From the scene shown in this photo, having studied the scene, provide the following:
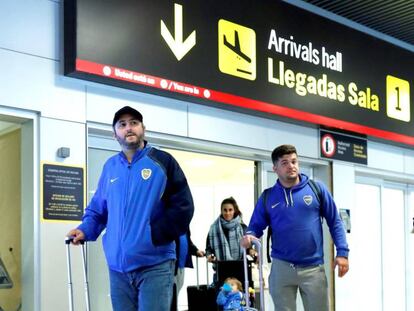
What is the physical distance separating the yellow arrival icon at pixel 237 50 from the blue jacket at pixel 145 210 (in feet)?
12.9

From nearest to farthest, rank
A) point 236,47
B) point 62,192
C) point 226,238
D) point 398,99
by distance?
1. point 62,192
2. point 236,47
3. point 226,238
4. point 398,99

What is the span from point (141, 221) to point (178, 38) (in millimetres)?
3780

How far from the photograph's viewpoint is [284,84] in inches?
349

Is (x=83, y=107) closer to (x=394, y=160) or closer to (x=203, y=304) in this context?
(x=203, y=304)

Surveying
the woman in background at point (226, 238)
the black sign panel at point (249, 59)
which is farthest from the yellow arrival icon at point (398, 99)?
the woman in background at point (226, 238)

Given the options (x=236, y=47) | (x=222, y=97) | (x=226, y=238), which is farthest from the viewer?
(x=226, y=238)

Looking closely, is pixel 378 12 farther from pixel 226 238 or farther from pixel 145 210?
pixel 145 210

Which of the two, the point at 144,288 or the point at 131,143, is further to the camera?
the point at 131,143

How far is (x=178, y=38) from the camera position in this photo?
7.50m

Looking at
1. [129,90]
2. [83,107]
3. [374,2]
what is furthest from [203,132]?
[374,2]

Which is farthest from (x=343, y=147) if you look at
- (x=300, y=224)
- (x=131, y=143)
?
(x=131, y=143)

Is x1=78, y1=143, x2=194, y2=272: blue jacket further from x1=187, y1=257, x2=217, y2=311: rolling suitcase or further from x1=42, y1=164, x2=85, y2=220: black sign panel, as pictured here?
x1=187, y1=257, x2=217, y2=311: rolling suitcase

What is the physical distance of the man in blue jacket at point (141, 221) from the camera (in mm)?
4066

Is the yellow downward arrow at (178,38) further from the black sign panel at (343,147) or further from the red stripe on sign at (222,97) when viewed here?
the black sign panel at (343,147)
